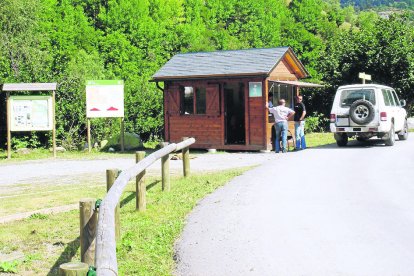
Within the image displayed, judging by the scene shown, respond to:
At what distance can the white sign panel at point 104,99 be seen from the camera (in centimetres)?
2242

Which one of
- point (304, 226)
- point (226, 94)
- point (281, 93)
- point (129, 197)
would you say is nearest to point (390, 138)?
point (281, 93)

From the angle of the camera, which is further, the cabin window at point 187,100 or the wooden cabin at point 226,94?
the cabin window at point 187,100

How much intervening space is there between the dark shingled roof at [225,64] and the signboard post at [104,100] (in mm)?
1577

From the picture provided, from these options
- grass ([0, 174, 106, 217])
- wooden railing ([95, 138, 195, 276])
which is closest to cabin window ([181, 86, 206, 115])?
grass ([0, 174, 106, 217])

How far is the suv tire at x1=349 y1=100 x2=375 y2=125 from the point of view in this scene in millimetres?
19906

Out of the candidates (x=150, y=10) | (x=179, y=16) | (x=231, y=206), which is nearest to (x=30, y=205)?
(x=231, y=206)

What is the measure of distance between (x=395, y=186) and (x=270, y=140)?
10.0 meters

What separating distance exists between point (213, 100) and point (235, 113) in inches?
102

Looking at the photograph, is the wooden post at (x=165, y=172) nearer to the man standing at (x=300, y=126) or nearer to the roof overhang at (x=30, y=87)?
the man standing at (x=300, y=126)

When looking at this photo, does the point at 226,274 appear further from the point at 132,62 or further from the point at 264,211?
the point at 132,62

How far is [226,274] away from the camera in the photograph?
18.6 feet

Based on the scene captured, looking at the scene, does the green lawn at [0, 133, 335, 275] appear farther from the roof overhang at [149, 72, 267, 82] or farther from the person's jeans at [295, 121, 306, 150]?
the roof overhang at [149, 72, 267, 82]

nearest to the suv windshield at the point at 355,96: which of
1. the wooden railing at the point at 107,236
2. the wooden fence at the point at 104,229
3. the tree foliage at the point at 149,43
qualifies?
the tree foliage at the point at 149,43

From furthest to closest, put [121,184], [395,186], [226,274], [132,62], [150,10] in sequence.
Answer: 1. [150,10]
2. [132,62]
3. [395,186]
4. [121,184]
5. [226,274]
